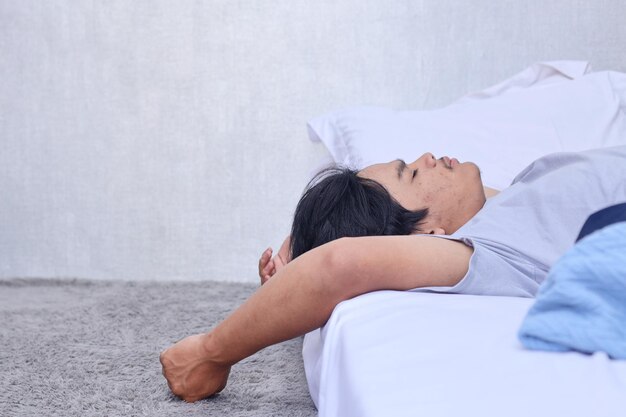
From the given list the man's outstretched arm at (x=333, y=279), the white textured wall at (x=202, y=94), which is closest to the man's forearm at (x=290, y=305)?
the man's outstretched arm at (x=333, y=279)

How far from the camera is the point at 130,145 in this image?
248 centimetres

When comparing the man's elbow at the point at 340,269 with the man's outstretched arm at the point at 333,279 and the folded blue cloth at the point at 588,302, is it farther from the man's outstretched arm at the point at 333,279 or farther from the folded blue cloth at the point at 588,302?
the folded blue cloth at the point at 588,302

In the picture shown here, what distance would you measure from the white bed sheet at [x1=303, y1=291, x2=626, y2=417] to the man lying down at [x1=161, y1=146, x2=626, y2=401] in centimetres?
8

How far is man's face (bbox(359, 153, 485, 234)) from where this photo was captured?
4.83 ft

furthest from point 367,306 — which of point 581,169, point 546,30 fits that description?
point 546,30

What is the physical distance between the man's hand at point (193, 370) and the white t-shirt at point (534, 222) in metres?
0.38

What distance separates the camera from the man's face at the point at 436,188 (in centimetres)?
147

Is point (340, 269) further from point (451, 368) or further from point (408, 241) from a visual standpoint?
point (451, 368)

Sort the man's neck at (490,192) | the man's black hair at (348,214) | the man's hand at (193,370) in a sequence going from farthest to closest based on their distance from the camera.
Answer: the man's neck at (490,192) < the man's black hair at (348,214) < the man's hand at (193,370)

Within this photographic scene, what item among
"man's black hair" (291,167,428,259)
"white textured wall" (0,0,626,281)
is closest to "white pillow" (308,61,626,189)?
"white textured wall" (0,0,626,281)

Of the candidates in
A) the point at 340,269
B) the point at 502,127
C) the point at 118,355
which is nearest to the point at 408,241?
the point at 340,269

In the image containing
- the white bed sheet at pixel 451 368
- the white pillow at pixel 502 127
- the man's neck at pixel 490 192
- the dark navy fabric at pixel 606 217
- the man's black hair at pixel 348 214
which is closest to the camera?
the white bed sheet at pixel 451 368

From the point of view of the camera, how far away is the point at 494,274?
1162 millimetres

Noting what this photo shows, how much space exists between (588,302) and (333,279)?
41cm
